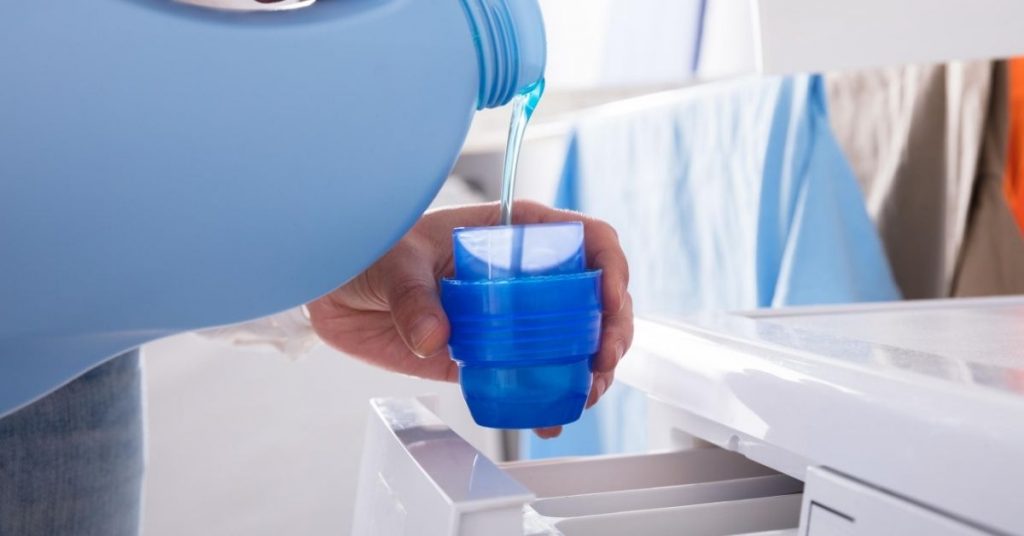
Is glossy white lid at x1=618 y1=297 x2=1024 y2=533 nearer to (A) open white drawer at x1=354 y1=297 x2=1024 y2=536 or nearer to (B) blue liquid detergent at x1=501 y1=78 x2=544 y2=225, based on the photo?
(A) open white drawer at x1=354 y1=297 x2=1024 y2=536

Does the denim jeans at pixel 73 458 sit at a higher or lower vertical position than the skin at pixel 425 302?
lower

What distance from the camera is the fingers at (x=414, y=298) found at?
418mm

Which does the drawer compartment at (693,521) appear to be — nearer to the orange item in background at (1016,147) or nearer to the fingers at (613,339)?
the fingers at (613,339)

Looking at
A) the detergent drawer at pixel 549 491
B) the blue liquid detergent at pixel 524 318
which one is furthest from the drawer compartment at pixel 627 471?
the blue liquid detergent at pixel 524 318

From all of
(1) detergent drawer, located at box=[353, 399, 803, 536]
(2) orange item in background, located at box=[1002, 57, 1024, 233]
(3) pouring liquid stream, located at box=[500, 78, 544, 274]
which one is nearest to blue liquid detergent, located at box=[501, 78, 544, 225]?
(3) pouring liquid stream, located at box=[500, 78, 544, 274]

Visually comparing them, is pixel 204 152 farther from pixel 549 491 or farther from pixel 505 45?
pixel 549 491

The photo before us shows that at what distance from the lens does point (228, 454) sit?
1378mm

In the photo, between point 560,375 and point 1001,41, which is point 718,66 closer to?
point 1001,41

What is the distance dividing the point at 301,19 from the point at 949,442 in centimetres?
24

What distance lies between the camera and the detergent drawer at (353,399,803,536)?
34 centimetres

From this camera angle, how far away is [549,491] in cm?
52

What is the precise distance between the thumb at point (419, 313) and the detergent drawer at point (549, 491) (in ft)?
0.15

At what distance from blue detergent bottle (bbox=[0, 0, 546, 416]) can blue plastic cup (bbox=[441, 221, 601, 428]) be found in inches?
2.1

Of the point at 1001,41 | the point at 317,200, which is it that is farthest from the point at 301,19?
the point at 1001,41
